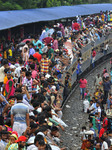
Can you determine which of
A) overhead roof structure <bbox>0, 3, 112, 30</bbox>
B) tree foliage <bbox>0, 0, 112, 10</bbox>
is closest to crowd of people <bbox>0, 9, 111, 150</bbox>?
overhead roof structure <bbox>0, 3, 112, 30</bbox>

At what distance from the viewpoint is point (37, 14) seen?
2559 centimetres

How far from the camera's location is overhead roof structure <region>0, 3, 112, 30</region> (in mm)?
19636

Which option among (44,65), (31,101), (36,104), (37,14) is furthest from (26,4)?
(36,104)

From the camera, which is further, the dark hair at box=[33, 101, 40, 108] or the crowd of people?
the dark hair at box=[33, 101, 40, 108]

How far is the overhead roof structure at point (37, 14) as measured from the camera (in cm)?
1964

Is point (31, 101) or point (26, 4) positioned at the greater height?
point (26, 4)

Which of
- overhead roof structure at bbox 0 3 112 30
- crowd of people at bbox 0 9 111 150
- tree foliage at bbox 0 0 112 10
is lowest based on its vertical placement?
crowd of people at bbox 0 9 111 150

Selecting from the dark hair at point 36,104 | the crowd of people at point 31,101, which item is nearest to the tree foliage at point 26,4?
the crowd of people at point 31,101

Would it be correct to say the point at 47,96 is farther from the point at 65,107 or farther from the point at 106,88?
the point at 106,88

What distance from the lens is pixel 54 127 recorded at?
356 inches

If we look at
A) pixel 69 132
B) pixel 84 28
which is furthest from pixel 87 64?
pixel 69 132

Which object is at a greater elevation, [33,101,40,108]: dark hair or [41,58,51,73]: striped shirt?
[41,58,51,73]: striped shirt

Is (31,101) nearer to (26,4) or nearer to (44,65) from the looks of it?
(44,65)

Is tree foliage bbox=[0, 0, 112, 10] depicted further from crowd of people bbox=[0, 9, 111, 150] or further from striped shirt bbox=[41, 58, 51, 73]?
striped shirt bbox=[41, 58, 51, 73]
